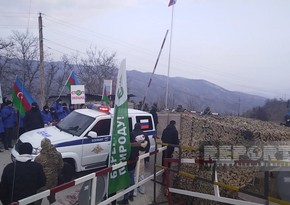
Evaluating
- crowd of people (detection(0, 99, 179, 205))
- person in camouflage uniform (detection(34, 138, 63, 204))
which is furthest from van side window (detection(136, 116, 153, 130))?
person in camouflage uniform (detection(34, 138, 63, 204))

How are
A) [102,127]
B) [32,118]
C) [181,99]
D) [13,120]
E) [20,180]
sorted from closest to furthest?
[20,180], [102,127], [32,118], [13,120], [181,99]

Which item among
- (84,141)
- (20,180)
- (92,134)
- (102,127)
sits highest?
(102,127)

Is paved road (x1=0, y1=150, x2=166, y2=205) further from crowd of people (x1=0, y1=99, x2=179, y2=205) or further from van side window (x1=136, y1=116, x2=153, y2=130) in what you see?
van side window (x1=136, y1=116, x2=153, y2=130)

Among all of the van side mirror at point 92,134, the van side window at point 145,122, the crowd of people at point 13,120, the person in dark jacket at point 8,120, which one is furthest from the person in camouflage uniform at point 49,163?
the person in dark jacket at point 8,120

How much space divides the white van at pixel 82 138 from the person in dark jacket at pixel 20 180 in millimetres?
2582

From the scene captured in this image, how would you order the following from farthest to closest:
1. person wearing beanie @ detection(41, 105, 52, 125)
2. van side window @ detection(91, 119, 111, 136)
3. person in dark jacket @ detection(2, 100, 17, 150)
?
1. person wearing beanie @ detection(41, 105, 52, 125)
2. person in dark jacket @ detection(2, 100, 17, 150)
3. van side window @ detection(91, 119, 111, 136)

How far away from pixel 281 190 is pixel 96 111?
5383mm

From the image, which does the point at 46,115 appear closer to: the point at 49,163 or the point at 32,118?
the point at 32,118

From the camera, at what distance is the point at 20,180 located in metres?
3.96

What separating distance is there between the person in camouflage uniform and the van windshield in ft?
7.88

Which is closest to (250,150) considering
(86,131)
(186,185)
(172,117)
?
(186,185)

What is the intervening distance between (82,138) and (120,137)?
2.42m

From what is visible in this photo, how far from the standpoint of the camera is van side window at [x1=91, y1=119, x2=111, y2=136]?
771cm

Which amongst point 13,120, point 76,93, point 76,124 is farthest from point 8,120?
point 76,124
